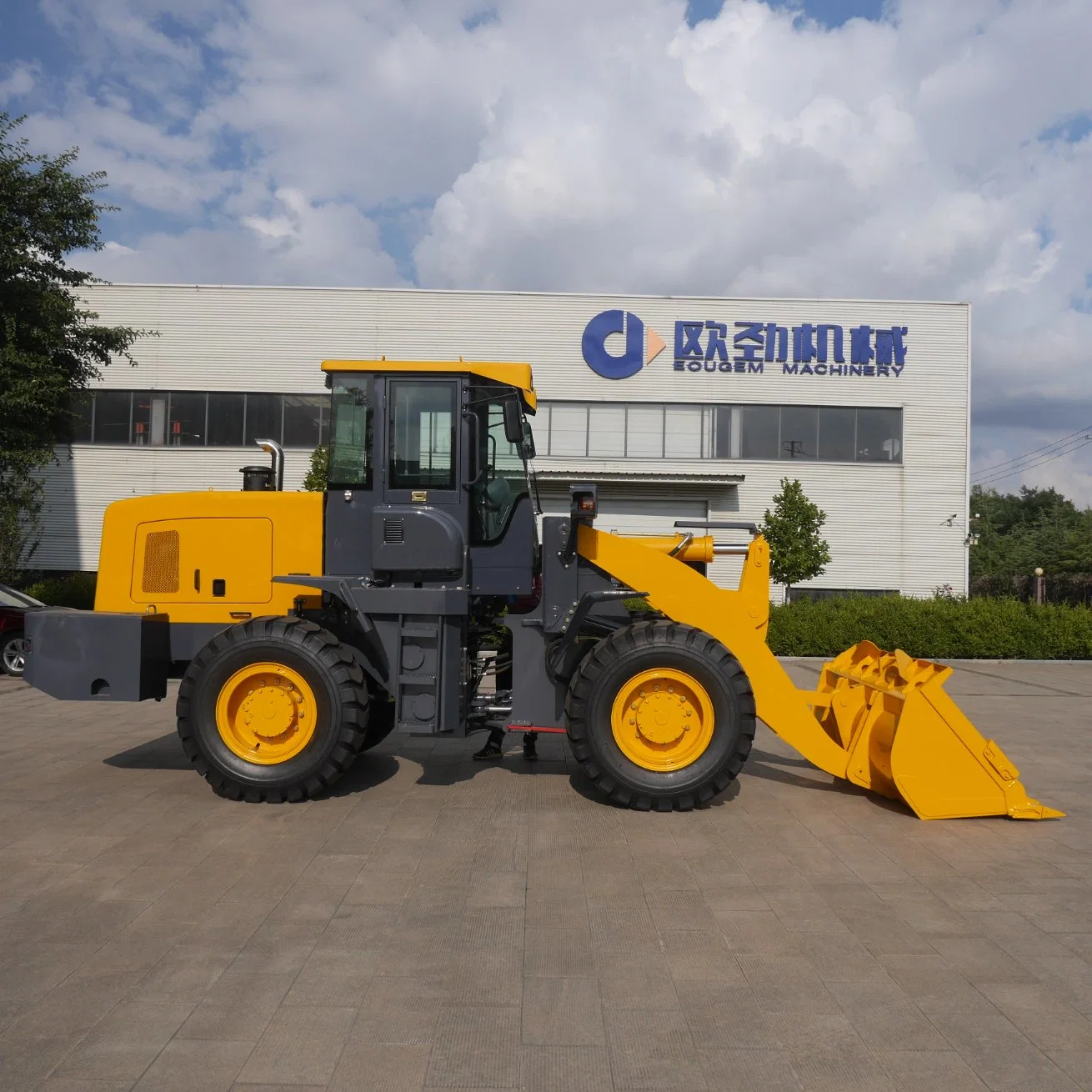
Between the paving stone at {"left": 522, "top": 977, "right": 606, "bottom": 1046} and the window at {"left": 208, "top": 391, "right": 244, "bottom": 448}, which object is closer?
the paving stone at {"left": 522, "top": 977, "right": 606, "bottom": 1046}

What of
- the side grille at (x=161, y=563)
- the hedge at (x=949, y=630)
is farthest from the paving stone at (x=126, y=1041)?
the hedge at (x=949, y=630)

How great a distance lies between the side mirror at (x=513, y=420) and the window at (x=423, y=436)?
0.38 meters

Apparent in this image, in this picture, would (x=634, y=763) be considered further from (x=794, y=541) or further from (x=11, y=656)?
(x=794, y=541)

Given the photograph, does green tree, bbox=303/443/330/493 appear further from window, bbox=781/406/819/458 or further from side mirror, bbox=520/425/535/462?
window, bbox=781/406/819/458

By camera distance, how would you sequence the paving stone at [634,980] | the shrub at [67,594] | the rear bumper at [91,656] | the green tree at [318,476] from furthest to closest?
the shrub at [67,594] < the green tree at [318,476] < the rear bumper at [91,656] < the paving stone at [634,980]

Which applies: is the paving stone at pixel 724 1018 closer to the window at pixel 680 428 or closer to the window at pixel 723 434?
the window at pixel 680 428

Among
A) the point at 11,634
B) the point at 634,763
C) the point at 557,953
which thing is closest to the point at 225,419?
the point at 11,634

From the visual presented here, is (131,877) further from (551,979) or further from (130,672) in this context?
(551,979)

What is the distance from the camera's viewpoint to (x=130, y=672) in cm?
690

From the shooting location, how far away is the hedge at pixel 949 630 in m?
19.7

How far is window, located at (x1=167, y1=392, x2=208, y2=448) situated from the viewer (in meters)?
28.6

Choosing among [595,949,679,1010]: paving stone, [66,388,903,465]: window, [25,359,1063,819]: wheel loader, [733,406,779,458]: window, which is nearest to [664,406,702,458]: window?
[66,388,903,465]: window

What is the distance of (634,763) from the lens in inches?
261

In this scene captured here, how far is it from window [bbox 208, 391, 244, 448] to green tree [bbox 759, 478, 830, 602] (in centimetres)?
1567
